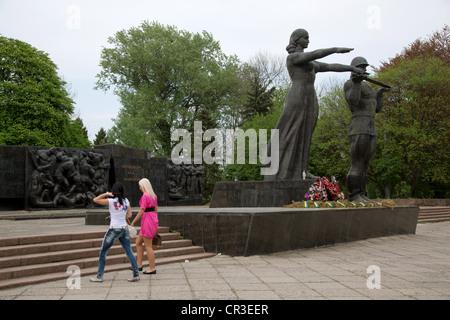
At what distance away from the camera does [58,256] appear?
6809 millimetres

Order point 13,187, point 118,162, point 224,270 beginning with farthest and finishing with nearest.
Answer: point 118,162 < point 13,187 < point 224,270

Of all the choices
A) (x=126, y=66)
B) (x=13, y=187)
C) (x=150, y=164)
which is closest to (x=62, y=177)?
(x=13, y=187)

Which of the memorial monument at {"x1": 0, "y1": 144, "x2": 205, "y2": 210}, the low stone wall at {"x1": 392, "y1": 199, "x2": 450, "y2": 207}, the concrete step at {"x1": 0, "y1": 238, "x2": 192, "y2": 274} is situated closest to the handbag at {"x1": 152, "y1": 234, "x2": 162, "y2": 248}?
the concrete step at {"x1": 0, "y1": 238, "x2": 192, "y2": 274}

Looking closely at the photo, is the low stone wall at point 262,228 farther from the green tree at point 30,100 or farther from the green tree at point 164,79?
the green tree at point 164,79

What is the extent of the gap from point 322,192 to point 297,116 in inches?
94.2

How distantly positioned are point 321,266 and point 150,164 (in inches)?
608

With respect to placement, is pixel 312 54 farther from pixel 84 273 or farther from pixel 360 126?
pixel 84 273

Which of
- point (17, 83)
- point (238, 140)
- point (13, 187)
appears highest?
point (17, 83)

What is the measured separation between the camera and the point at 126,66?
1463 inches

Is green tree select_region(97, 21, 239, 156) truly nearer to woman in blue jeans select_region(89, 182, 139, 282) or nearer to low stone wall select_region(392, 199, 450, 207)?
low stone wall select_region(392, 199, 450, 207)

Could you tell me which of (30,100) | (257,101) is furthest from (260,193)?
(257,101)

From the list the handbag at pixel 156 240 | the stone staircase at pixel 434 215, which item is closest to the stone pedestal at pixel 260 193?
the handbag at pixel 156 240

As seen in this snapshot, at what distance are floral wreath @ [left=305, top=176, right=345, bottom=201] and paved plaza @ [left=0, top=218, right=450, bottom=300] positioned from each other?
2086mm
